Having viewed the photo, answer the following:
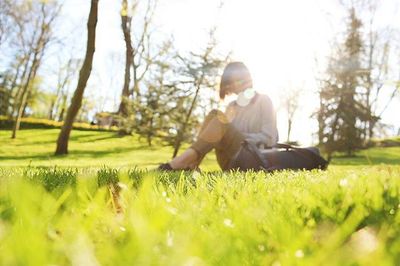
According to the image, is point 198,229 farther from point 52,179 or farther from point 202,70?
point 202,70

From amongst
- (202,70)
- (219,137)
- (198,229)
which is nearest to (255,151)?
(219,137)

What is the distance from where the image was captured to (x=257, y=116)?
9.08 m

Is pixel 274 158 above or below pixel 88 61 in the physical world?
below

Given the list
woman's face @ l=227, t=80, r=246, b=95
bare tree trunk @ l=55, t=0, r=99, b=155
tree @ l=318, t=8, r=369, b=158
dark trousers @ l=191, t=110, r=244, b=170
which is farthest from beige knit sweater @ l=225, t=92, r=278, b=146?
tree @ l=318, t=8, r=369, b=158

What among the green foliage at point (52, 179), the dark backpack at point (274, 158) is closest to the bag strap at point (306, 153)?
the dark backpack at point (274, 158)

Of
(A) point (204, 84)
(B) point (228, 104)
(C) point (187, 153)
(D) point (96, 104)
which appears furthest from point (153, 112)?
(D) point (96, 104)

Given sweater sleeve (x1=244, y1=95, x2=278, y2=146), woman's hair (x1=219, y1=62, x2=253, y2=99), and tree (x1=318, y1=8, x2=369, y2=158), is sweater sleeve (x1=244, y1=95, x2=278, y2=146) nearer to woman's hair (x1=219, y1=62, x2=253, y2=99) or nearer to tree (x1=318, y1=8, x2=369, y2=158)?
woman's hair (x1=219, y1=62, x2=253, y2=99)

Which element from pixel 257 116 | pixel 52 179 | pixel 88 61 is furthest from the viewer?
pixel 88 61

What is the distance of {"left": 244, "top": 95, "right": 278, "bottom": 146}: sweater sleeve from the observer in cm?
843

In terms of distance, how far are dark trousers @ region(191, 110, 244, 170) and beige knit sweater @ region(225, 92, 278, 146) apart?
0.51 metres

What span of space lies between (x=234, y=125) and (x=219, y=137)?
331mm

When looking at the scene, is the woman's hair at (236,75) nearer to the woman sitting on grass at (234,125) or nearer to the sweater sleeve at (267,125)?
the woman sitting on grass at (234,125)

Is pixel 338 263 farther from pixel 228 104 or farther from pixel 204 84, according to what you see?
pixel 204 84

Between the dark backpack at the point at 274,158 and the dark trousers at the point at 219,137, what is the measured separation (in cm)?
78
